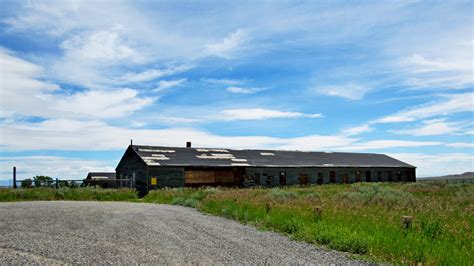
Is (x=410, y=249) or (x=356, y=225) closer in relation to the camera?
(x=410, y=249)

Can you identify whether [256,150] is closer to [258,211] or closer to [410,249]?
[258,211]

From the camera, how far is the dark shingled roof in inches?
1503

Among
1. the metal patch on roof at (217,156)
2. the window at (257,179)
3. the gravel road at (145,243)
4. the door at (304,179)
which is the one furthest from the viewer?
the door at (304,179)

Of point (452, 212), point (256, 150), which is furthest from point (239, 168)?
point (452, 212)

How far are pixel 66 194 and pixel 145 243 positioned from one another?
20502mm

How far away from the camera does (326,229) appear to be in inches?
432

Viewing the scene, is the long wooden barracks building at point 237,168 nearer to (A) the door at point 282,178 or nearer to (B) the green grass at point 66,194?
(A) the door at point 282,178

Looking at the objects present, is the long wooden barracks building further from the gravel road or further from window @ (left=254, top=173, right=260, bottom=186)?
the gravel road

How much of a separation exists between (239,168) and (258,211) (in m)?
26.0

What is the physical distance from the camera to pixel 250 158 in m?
44.2

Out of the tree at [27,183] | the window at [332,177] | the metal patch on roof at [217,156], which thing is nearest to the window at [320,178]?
the window at [332,177]

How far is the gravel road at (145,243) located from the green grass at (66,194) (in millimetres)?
13324

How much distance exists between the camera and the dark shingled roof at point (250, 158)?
1503 inches

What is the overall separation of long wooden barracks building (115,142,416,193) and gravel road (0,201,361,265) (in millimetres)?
21842
